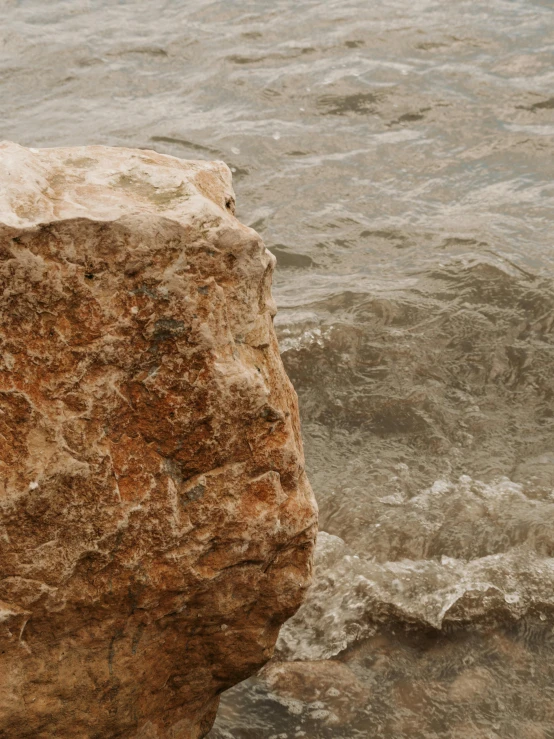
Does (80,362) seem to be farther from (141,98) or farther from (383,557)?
(141,98)

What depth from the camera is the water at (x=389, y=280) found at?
11.3 ft

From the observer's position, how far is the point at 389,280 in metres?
5.85

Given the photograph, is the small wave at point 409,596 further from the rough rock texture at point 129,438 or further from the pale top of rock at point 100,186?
the pale top of rock at point 100,186

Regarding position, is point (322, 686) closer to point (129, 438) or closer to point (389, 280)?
point (129, 438)

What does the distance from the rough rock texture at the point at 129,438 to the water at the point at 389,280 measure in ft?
2.61

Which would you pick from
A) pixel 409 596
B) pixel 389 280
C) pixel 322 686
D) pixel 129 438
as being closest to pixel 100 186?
pixel 129 438

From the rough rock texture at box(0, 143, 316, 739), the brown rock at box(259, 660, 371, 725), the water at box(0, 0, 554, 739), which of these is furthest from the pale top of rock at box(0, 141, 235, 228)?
the water at box(0, 0, 554, 739)

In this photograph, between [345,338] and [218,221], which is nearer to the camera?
[218,221]

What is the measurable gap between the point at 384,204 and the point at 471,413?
7.56 feet

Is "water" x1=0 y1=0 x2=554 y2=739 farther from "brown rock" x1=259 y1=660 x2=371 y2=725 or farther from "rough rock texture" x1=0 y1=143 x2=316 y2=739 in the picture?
"rough rock texture" x1=0 y1=143 x2=316 y2=739

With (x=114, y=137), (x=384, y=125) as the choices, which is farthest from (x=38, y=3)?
(x=384, y=125)

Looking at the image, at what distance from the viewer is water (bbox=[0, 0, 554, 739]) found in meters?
3.46

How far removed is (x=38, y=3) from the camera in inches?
400

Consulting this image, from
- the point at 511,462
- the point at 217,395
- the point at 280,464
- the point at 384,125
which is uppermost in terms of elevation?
the point at 217,395
